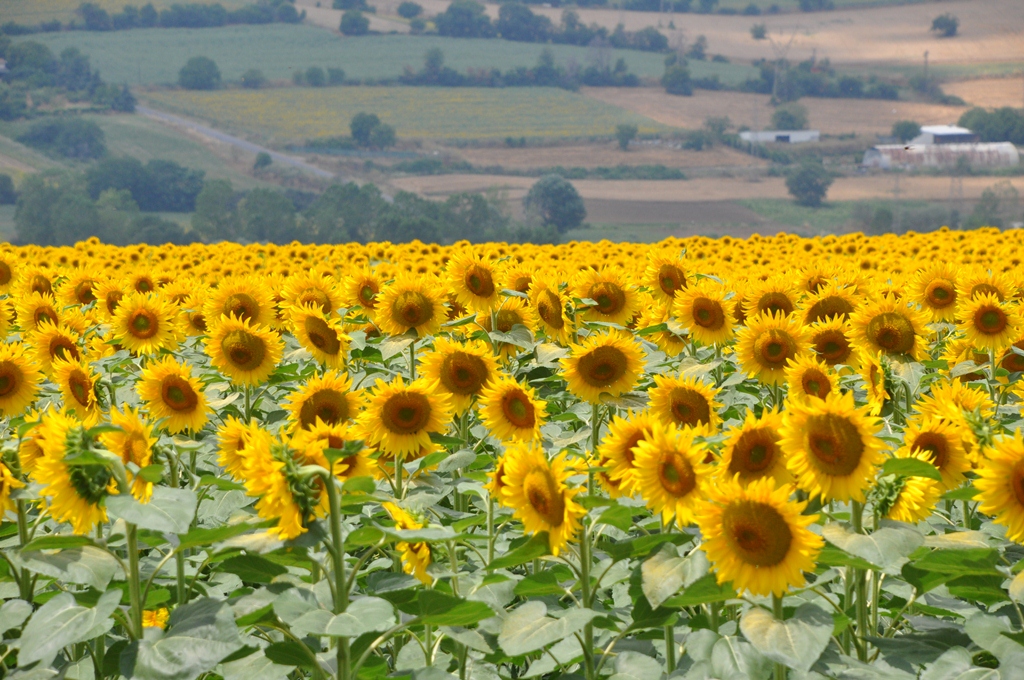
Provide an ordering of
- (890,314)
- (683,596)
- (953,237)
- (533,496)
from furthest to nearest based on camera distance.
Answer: (953,237) < (890,314) < (533,496) < (683,596)

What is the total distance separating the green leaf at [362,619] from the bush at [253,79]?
180 m

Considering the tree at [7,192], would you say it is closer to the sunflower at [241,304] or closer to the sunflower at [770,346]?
the sunflower at [241,304]

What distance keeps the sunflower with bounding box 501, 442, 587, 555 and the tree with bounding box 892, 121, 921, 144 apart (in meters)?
178

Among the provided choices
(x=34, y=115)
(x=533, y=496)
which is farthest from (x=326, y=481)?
(x=34, y=115)

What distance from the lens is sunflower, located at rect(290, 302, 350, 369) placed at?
6707 mm

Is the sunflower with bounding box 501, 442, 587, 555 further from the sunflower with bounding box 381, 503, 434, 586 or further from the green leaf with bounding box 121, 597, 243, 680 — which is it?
the green leaf with bounding box 121, 597, 243, 680

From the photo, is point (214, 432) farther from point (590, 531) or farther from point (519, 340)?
point (590, 531)

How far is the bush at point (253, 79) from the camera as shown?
175000 mm

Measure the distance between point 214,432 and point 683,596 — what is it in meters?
4.16

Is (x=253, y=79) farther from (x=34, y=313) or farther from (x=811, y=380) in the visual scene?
(x=811, y=380)

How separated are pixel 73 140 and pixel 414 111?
165ft

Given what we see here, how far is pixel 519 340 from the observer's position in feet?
21.4

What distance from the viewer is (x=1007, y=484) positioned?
3.34 meters

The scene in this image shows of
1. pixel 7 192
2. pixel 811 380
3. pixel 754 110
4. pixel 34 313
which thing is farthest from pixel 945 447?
pixel 754 110
